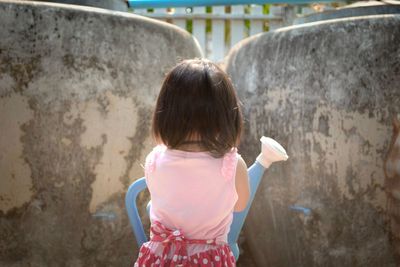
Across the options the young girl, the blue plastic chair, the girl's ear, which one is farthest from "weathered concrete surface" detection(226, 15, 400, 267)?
the young girl

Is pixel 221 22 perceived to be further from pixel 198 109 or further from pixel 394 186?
pixel 198 109

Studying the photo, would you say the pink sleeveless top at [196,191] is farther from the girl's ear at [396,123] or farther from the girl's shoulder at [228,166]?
the girl's ear at [396,123]

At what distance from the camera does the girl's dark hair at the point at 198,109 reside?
1.13 m

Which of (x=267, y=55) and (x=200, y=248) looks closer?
(x=200, y=248)

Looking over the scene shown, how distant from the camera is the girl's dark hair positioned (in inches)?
44.6

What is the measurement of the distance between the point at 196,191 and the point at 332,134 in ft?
1.99

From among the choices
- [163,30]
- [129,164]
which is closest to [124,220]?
[129,164]

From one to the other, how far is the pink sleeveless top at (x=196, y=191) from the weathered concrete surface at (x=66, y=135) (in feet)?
1.62

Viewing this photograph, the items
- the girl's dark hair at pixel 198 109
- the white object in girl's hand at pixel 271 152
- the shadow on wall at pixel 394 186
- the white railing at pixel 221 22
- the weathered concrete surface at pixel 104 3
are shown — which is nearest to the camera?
the girl's dark hair at pixel 198 109

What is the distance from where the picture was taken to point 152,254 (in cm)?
118

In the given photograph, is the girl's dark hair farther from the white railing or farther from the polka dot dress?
the white railing

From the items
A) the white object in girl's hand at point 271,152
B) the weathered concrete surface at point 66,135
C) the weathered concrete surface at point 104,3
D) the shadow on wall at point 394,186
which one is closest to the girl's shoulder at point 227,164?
the white object in girl's hand at point 271,152

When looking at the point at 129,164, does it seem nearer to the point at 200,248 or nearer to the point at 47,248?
the point at 47,248

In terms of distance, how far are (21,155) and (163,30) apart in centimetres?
59
